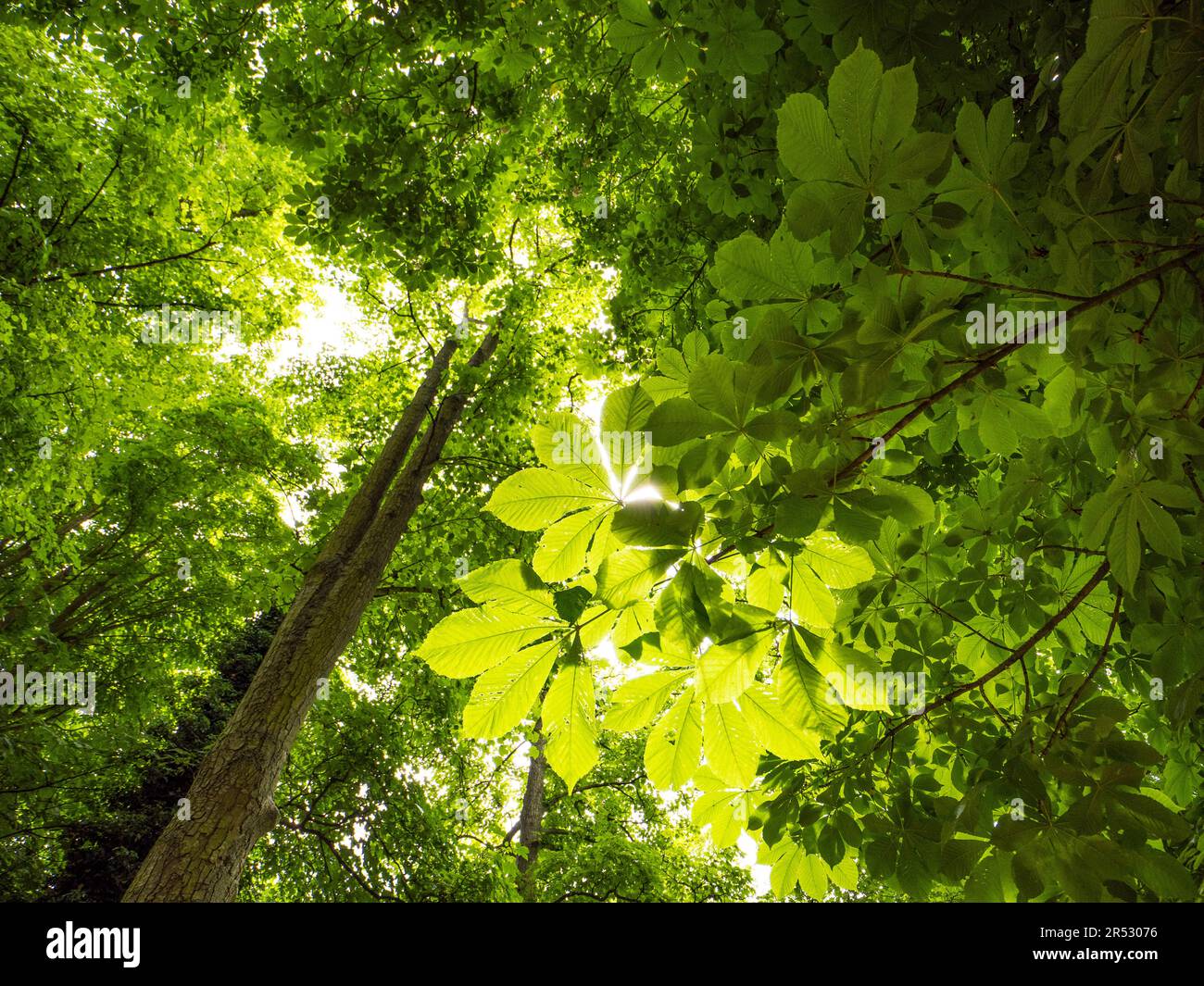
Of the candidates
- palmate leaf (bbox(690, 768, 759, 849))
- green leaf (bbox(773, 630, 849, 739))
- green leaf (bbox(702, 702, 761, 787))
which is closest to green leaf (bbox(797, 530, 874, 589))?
green leaf (bbox(773, 630, 849, 739))

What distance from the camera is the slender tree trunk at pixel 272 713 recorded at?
2936 mm

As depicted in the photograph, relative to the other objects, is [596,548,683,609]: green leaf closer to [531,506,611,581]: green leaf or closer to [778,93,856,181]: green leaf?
[531,506,611,581]: green leaf

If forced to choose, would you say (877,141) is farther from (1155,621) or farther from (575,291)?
(575,291)

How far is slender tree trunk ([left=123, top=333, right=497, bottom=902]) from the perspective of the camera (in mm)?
2936

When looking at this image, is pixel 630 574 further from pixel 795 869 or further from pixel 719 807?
pixel 795 869

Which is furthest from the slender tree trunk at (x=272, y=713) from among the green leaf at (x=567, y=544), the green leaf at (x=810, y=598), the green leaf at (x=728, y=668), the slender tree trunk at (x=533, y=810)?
the slender tree trunk at (x=533, y=810)

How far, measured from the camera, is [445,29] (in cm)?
341

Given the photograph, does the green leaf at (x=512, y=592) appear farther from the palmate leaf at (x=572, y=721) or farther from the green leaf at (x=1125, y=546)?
the green leaf at (x=1125, y=546)

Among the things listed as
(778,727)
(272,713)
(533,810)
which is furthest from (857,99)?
(533,810)

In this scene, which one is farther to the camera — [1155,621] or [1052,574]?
[1052,574]

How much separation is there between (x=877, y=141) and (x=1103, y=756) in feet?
4.37

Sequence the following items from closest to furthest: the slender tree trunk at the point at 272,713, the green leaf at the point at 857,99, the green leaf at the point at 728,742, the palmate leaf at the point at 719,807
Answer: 1. the green leaf at the point at 857,99
2. the green leaf at the point at 728,742
3. the palmate leaf at the point at 719,807
4. the slender tree trunk at the point at 272,713

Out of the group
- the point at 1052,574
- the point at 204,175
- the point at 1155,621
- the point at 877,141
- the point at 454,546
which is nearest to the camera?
the point at 877,141
